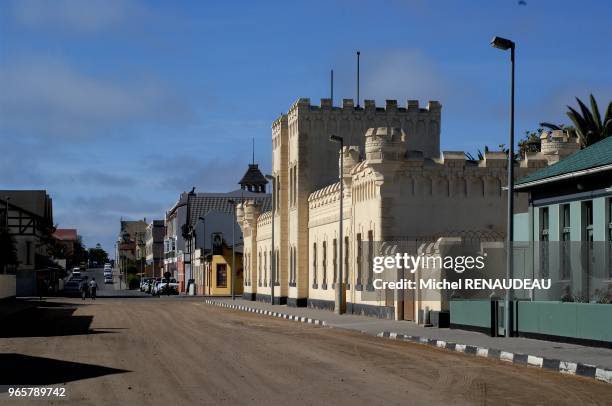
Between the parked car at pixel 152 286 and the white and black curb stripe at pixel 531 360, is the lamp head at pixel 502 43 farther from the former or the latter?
the parked car at pixel 152 286

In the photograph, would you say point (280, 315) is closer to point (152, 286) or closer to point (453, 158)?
point (453, 158)

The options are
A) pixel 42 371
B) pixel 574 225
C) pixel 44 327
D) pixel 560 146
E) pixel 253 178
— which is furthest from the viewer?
pixel 253 178

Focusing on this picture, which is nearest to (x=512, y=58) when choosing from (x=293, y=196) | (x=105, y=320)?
(x=105, y=320)

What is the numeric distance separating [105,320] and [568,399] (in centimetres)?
2728

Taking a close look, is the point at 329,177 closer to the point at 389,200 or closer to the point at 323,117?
the point at 323,117

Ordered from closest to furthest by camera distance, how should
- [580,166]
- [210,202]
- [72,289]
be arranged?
[580,166] < [72,289] < [210,202]

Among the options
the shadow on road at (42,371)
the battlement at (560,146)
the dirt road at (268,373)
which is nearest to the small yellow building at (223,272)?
the battlement at (560,146)

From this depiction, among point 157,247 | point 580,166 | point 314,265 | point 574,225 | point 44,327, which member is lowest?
point 44,327

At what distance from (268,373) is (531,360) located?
5.37 meters

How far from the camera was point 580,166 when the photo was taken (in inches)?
1006

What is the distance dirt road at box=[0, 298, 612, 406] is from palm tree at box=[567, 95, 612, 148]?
95.6 ft

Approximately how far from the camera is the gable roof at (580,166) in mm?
24384

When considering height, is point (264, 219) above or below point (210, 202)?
below

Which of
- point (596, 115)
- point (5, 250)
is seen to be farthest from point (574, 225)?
point (5, 250)
